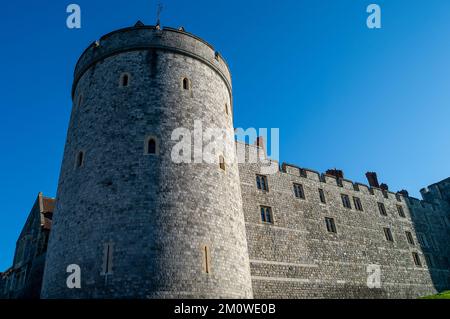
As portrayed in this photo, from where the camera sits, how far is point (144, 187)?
1456 cm

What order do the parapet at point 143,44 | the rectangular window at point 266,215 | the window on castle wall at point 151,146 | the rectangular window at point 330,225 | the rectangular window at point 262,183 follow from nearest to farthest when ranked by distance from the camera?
the window on castle wall at point 151,146 → the parapet at point 143,44 → the rectangular window at point 266,215 → the rectangular window at point 262,183 → the rectangular window at point 330,225

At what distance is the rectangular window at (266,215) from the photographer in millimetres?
22758

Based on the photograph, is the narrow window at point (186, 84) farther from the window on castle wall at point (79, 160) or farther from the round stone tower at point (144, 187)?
the window on castle wall at point (79, 160)

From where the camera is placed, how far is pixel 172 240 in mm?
13781

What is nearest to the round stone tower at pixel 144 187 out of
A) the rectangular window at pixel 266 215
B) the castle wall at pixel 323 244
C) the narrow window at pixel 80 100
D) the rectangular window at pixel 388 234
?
the narrow window at pixel 80 100

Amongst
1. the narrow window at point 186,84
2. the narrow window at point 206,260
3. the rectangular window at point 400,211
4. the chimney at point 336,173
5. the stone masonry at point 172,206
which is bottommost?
the narrow window at point 206,260

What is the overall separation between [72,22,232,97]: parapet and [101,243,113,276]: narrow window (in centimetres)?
1001

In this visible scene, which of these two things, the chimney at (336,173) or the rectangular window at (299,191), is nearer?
the rectangular window at (299,191)

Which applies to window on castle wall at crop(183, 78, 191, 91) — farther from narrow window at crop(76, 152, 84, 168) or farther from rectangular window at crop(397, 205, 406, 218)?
rectangular window at crop(397, 205, 406, 218)

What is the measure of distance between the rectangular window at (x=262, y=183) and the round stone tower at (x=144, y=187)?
591 cm

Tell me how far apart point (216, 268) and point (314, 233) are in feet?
41.0

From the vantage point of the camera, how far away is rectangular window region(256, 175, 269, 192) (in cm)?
2417

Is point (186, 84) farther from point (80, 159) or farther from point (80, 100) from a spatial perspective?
point (80, 159)
